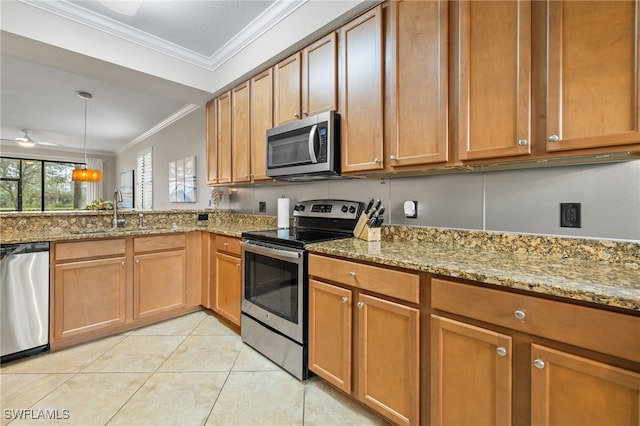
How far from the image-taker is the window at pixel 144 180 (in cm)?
560

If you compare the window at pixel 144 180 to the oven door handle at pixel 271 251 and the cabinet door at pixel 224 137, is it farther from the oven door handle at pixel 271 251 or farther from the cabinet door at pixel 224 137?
the oven door handle at pixel 271 251

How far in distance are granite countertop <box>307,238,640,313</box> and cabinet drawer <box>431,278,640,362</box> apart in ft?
0.13

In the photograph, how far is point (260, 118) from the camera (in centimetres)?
257

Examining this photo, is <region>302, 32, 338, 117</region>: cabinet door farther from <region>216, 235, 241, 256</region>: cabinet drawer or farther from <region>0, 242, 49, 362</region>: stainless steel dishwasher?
<region>0, 242, 49, 362</region>: stainless steel dishwasher

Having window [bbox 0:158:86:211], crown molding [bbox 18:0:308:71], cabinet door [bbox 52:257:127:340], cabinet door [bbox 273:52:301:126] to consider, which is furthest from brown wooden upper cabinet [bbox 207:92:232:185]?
window [bbox 0:158:86:211]

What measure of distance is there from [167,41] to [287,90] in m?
1.36

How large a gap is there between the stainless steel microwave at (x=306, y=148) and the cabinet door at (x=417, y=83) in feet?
1.30

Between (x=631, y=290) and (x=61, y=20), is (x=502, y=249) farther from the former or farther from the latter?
(x=61, y=20)

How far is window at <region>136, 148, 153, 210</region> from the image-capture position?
220 inches

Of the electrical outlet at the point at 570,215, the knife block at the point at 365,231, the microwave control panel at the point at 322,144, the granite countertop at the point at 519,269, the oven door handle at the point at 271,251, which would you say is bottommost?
the oven door handle at the point at 271,251

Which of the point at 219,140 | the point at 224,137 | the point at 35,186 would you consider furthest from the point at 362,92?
the point at 35,186

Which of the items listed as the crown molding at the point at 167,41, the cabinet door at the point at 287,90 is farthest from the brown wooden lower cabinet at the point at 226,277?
the crown molding at the point at 167,41

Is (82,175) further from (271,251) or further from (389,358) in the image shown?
(389,358)

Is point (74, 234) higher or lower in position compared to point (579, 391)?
higher
